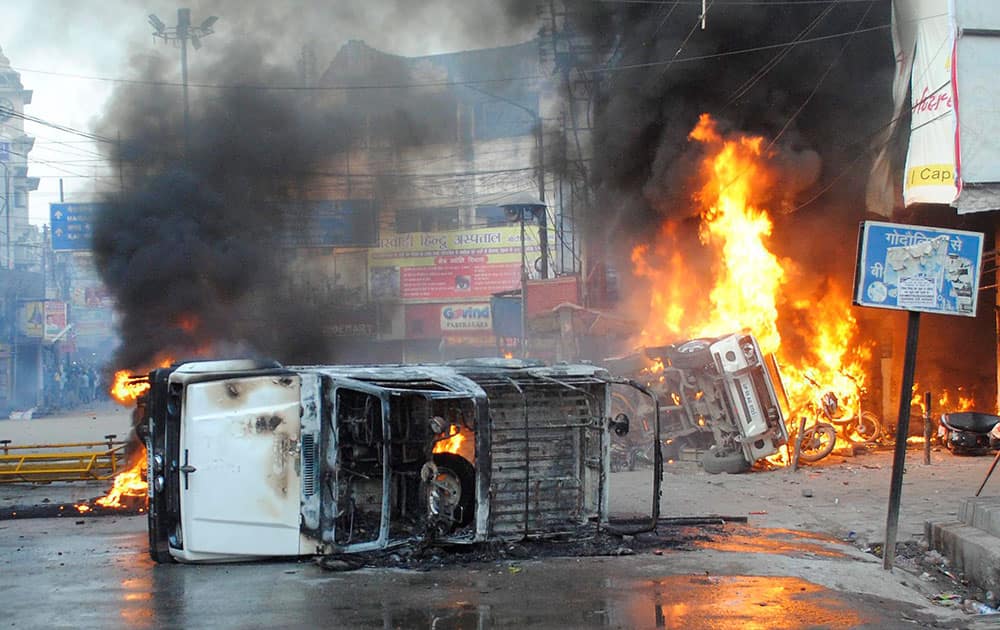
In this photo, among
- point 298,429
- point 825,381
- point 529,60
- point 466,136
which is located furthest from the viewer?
point 466,136

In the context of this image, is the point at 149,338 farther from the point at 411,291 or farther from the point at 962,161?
the point at 411,291

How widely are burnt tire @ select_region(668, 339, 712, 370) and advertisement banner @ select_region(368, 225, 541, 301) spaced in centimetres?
2287

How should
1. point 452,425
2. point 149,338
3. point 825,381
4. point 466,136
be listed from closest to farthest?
point 452,425, point 149,338, point 825,381, point 466,136

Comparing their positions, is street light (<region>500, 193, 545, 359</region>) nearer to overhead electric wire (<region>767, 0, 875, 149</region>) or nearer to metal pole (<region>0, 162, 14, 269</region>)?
overhead electric wire (<region>767, 0, 875, 149</region>)

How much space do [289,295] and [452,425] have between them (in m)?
11.3

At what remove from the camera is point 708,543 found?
8.46 metres

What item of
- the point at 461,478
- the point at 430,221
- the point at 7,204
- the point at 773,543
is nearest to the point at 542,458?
the point at 461,478

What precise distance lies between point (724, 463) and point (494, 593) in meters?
7.38

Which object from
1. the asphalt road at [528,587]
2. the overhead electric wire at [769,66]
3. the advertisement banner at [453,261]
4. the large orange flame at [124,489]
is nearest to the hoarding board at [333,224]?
the large orange flame at [124,489]

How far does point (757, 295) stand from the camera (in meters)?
17.3

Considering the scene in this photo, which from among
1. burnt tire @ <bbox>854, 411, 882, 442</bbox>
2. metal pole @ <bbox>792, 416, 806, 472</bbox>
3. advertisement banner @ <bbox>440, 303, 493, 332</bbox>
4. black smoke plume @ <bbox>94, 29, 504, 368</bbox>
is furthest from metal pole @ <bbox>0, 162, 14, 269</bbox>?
metal pole @ <bbox>792, 416, 806, 472</bbox>

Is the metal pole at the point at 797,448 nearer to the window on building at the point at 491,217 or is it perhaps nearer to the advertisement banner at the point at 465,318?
the advertisement banner at the point at 465,318

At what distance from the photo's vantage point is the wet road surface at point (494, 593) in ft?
19.9

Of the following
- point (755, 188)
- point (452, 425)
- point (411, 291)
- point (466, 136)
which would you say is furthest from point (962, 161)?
point (411, 291)
